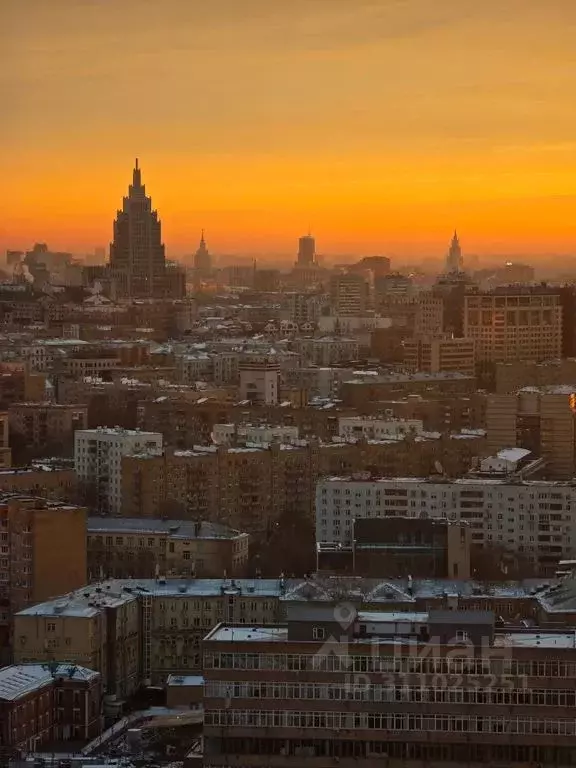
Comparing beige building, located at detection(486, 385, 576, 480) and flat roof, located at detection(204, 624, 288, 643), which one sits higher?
beige building, located at detection(486, 385, 576, 480)

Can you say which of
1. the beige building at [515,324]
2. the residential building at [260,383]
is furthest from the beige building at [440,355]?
the residential building at [260,383]

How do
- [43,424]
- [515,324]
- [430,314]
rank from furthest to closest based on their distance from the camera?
[430,314] → [515,324] → [43,424]

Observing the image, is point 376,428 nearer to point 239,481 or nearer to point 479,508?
point 239,481

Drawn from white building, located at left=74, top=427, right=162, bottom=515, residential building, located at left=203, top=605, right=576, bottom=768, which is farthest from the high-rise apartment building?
residential building, located at left=203, top=605, right=576, bottom=768

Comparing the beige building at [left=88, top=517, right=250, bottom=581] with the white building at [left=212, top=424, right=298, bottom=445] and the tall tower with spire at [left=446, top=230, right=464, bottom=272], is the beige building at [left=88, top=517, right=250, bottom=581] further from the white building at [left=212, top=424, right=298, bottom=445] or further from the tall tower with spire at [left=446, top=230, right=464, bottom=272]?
the tall tower with spire at [left=446, top=230, right=464, bottom=272]

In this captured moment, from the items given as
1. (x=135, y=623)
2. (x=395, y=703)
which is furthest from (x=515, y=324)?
(x=395, y=703)
